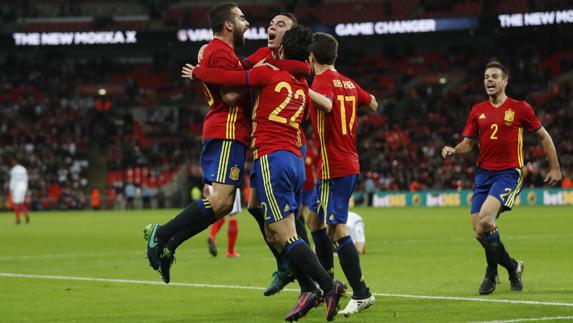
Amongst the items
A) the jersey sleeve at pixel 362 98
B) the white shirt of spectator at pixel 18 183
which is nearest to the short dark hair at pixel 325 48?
the jersey sleeve at pixel 362 98

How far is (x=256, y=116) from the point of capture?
8680mm

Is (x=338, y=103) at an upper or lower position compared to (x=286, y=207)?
upper

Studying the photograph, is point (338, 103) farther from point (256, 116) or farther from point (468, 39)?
point (468, 39)

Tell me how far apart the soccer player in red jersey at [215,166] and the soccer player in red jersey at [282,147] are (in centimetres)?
21

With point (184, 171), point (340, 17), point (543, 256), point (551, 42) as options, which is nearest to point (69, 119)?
point (184, 171)

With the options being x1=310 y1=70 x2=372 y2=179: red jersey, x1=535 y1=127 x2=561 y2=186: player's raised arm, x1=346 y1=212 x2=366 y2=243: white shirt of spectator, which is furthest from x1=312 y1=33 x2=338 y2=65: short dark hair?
x1=346 y1=212 x2=366 y2=243: white shirt of spectator

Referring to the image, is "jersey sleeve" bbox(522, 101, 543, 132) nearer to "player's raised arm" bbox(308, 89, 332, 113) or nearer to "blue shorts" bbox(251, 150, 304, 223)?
"player's raised arm" bbox(308, 89, 332, 113)

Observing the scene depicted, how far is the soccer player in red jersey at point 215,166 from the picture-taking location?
28.9 ft

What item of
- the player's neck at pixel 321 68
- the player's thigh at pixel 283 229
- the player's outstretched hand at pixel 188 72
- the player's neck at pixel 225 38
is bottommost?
the player's thigh at pixel 283 229

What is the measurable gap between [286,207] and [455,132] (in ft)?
137

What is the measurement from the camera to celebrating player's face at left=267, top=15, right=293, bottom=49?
9.15 meters

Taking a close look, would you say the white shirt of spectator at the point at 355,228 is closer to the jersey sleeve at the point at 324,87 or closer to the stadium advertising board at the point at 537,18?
the jersey sleeve at the point at 324,87

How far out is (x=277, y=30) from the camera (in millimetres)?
9188

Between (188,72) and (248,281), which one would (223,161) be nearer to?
(188,72)
